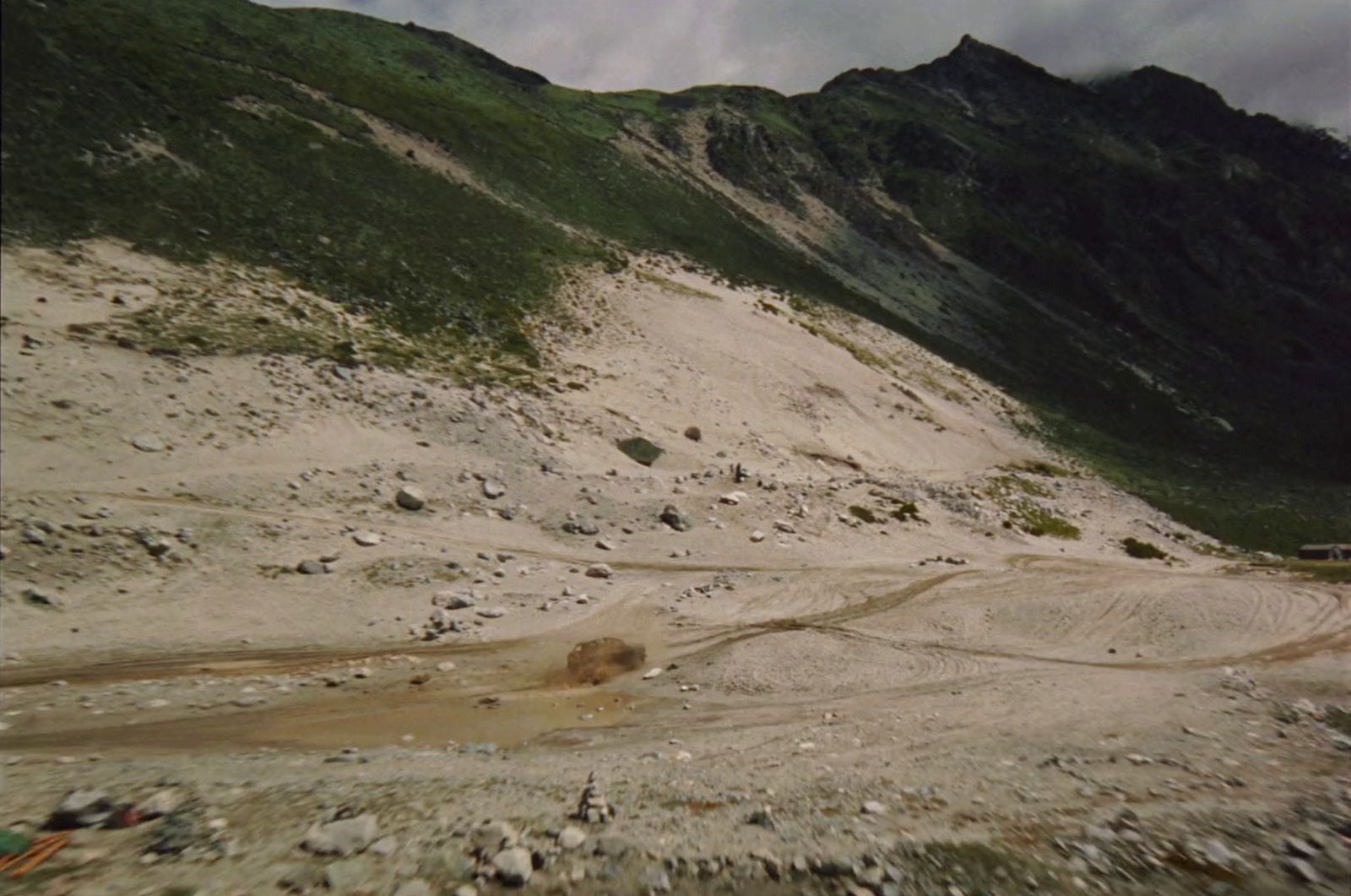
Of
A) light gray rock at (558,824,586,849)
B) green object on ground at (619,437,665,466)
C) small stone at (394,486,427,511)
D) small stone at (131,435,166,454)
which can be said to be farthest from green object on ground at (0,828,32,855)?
green object on ground at (619,437,665,466)

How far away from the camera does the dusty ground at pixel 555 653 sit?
6871mm

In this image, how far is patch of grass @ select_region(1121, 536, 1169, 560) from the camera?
27281 mm

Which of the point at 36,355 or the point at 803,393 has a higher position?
the point at 803,393

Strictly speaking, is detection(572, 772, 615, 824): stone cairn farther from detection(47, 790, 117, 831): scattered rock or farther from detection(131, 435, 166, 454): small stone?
detection(131, 435, 166, 454): small stone

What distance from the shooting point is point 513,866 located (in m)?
6.27

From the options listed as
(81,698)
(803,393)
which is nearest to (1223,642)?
(81,698)

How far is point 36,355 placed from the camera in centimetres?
1608

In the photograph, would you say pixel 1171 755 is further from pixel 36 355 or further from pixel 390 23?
pixel 390 23

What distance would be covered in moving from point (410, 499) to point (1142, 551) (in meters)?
26.8

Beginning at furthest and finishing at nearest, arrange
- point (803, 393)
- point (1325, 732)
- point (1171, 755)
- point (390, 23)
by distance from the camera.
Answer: point (390, 23) → point (803, 393) → point (1325, 732) → point (1171, 755)

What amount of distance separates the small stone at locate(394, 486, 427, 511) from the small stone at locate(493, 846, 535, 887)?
13337 mm

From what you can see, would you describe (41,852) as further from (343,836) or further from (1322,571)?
(1322,571)

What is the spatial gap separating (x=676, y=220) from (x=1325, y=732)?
58.4m

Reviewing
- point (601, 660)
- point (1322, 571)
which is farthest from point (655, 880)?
point (1322, 571)
